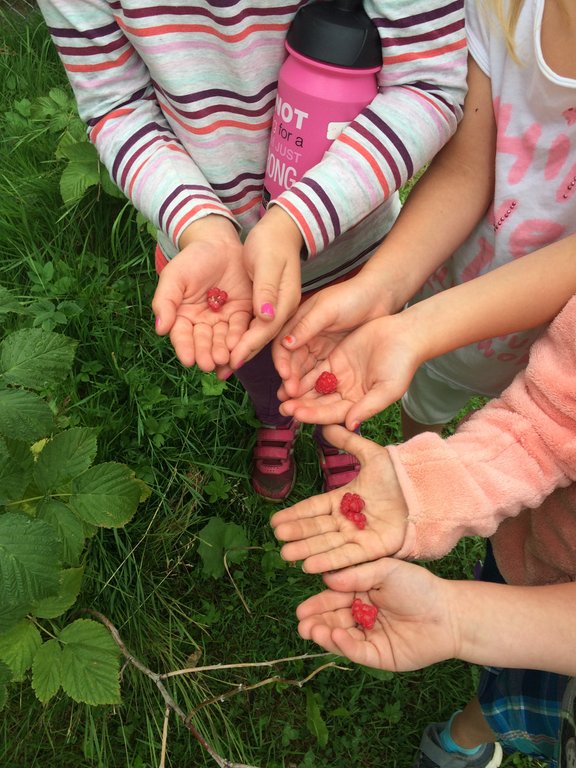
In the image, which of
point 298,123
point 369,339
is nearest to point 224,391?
point 369,339

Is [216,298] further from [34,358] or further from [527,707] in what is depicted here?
[527,707]

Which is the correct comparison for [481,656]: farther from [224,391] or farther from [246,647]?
[224,391]

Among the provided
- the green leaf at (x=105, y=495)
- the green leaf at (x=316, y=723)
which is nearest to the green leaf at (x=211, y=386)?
the green leaf at (x=105, y=495)

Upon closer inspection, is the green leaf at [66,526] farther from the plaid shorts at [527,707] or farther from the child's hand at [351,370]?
the plaid shorts at [527,707]

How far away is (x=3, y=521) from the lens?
4.46ft

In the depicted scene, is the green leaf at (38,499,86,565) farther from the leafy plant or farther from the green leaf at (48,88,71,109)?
the green leaf at (48,88,71,109)

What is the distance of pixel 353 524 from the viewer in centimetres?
138

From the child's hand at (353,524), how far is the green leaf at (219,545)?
918 mm

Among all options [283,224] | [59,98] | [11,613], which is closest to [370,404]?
[283,224]

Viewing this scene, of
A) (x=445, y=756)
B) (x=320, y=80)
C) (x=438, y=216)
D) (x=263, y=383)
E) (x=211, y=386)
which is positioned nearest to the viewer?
(x=320, y=80)

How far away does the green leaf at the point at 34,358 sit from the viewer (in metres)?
1.49

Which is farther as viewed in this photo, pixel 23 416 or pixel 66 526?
pixel 66 526

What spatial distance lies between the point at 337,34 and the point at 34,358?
3.20ft

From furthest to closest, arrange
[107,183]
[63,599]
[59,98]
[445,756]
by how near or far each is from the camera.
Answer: [59,98]
[107,183]
[445,756]
[63,599]
